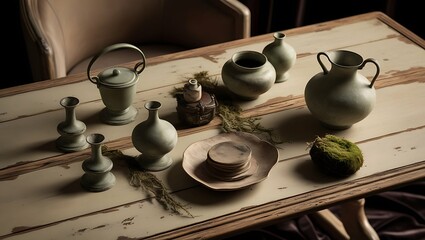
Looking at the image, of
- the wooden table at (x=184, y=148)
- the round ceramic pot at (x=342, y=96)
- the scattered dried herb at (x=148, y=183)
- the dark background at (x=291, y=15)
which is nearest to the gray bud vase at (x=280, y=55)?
the wooden table at (x=184, y=148)

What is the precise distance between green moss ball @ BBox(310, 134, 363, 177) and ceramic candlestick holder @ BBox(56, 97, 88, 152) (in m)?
0.51

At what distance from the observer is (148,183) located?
1286 mm

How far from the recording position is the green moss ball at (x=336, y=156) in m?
1.28

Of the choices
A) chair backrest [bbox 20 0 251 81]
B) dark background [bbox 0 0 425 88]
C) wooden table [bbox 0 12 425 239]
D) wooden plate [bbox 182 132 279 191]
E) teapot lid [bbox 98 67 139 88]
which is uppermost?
teapot lid [bbox 98 67 139 88]

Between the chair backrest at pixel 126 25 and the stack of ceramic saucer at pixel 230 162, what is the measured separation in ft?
2.25

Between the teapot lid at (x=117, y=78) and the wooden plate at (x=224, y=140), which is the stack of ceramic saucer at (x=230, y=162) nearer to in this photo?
the wooden plate at (x=224, y=140)

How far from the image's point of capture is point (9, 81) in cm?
252

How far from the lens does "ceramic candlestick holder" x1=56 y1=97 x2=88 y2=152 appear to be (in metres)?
1.38

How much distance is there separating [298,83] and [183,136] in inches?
14.7

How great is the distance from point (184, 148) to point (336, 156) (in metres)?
0.33

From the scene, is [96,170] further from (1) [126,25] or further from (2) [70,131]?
(1) [126,25]

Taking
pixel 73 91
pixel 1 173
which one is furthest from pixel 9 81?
pixel 1 173

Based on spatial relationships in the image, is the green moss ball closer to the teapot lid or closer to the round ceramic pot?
the round ceramic pot

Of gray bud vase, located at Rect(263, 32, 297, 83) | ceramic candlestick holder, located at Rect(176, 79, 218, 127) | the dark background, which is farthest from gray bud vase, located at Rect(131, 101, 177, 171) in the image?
the dark background
